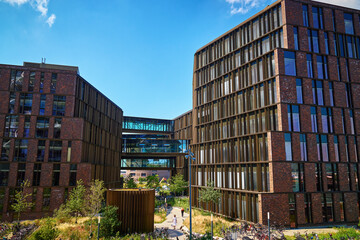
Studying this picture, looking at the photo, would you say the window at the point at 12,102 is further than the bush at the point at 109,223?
Yes

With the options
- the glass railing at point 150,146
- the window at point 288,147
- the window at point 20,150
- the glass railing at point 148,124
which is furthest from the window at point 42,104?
the glass railing at point 148,124

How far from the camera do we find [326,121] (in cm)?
3441

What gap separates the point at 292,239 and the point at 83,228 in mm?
18802

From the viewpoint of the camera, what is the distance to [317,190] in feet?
106

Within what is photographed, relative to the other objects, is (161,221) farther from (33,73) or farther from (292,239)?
(33,73)

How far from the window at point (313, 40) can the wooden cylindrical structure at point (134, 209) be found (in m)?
26.4

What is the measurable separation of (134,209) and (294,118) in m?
20.4

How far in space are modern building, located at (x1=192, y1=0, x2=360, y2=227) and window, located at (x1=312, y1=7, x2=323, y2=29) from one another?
13 cm

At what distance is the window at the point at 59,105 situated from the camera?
3988 cm

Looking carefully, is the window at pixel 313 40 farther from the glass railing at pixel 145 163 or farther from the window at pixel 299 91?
the glass railing at pixel 145 163

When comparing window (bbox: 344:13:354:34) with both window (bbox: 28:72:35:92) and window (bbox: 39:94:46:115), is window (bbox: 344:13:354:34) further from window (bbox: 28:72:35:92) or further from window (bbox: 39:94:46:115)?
window (bbox: 28:72:35:92)

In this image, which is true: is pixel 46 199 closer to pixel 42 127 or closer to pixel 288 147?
pixel 42 127

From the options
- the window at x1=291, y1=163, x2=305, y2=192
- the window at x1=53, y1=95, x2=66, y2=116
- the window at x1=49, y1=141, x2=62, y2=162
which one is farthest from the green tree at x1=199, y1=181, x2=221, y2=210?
the window at x1=53, y1=95, x2=66, y2=116

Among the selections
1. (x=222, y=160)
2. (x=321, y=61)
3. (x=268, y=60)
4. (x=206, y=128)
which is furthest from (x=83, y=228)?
(x=321, y=61)
